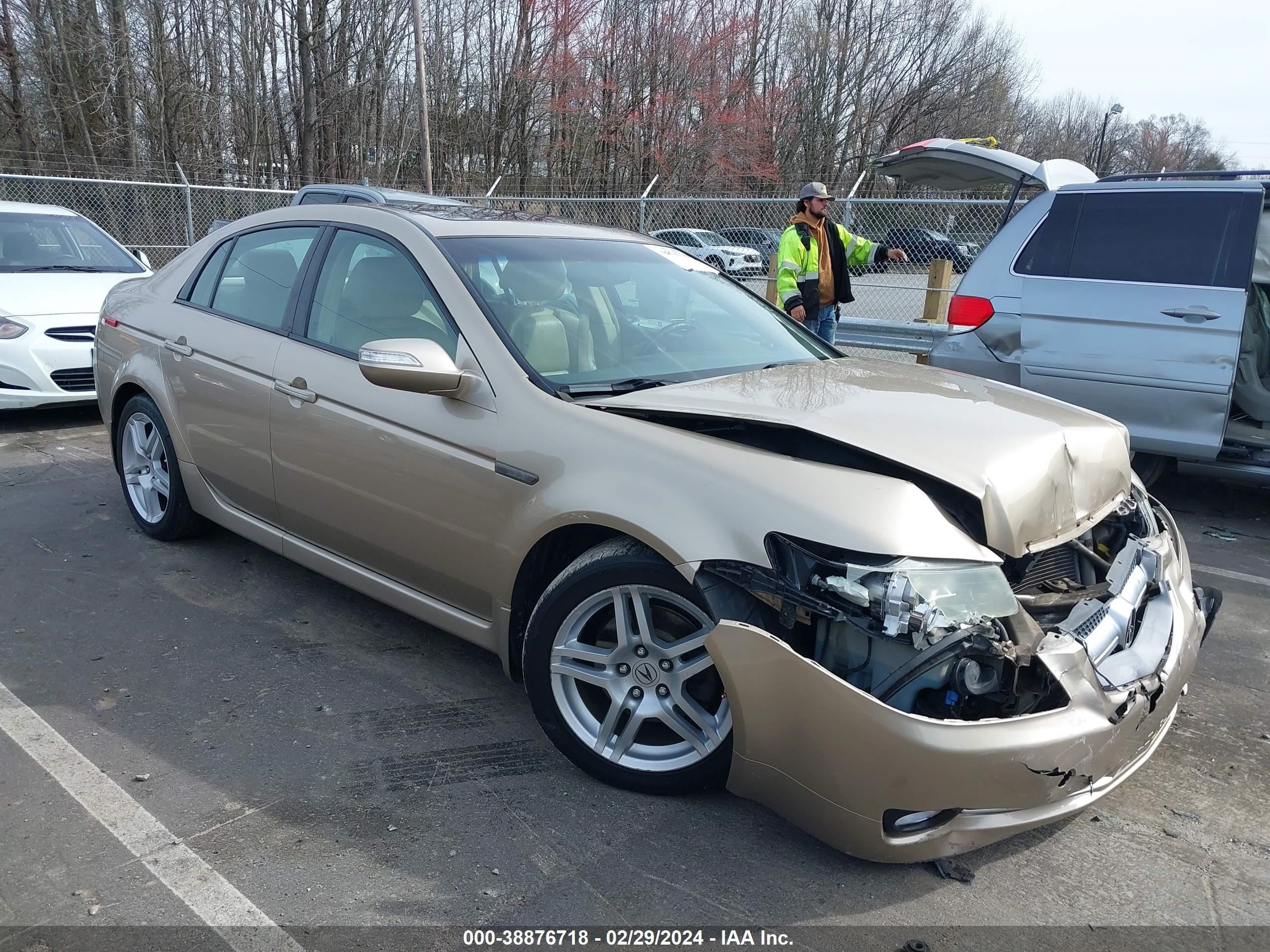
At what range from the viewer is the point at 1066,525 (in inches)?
103

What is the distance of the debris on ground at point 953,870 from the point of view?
2373 mm

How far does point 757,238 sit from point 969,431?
386 inches

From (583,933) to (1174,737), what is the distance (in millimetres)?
2171

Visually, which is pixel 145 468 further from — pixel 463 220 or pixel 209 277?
pixel 463 220

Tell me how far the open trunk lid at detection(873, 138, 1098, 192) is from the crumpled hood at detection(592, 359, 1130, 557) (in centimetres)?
323

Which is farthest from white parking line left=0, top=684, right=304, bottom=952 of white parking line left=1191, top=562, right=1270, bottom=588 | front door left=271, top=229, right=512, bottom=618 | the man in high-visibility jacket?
the man in high-visibility jacket

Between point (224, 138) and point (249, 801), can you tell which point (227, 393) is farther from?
point (224, 138)

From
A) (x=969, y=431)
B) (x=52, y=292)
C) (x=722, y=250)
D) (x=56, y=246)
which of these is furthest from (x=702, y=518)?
(x=722, y=250)

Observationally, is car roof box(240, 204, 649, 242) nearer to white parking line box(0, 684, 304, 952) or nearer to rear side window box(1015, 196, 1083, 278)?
white parking line box(0, 684, 304, 952)

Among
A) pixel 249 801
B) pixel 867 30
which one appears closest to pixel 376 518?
pixel 249 801

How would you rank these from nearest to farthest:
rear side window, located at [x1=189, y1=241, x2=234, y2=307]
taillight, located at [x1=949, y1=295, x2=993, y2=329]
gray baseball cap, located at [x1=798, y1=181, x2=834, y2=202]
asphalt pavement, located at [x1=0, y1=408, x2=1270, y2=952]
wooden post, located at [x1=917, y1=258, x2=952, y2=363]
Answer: asphalt pavement, located at [x1=0, y1=408, x2=1270, y2=952], rear side window, located at [x1=189, y1=241, x2=234, y2=307], taillight, located at [x1=949, y1=295, x2=993, y2=329], gray baseball cap, located at [x1=798, y1=181, x2=834, y2=202], wooden post, located at [x1=917, y1=258, x2=952, y2=363]

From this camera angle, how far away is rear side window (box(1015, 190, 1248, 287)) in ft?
17.1

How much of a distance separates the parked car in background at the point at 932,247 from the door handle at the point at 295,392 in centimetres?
742

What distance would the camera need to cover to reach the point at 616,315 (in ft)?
11.1
